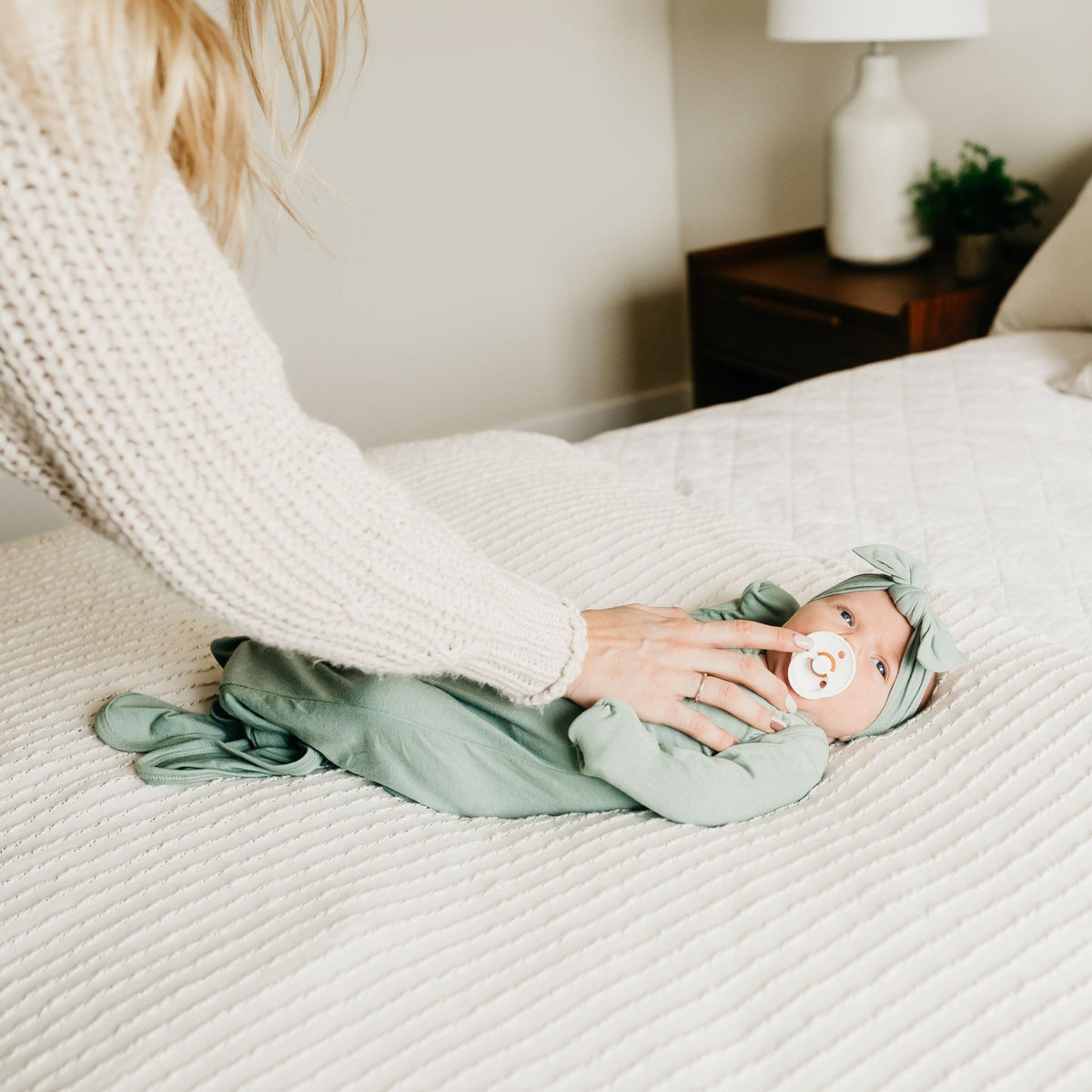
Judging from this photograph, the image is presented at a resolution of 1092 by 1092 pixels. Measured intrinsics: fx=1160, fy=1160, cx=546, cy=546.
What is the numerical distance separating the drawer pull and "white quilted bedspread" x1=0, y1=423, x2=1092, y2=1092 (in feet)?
4.59

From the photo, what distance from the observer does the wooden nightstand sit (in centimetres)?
229

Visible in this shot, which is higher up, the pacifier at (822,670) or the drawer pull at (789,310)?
the pacifier at (822,670)

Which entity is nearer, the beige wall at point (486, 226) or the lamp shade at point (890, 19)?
the lamp shade at point (890, 19)

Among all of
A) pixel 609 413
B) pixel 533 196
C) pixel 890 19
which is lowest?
pixel 609 413

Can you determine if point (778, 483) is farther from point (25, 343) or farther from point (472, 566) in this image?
point (25, 343)

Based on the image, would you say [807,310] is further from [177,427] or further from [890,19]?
[177,427]

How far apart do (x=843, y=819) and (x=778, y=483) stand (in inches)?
28.5

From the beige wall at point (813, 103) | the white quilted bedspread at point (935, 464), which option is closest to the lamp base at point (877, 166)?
the beige wall at point (813, 103)

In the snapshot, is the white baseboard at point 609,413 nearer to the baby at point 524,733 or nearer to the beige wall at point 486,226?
the beige wall at point 486,226

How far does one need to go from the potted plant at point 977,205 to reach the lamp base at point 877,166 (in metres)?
0.05

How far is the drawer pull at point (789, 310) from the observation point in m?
2.42

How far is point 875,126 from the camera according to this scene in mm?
2402

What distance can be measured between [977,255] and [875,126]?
1.13 feet

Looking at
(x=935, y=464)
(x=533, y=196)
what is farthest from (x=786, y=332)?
(x=935, y=464)
